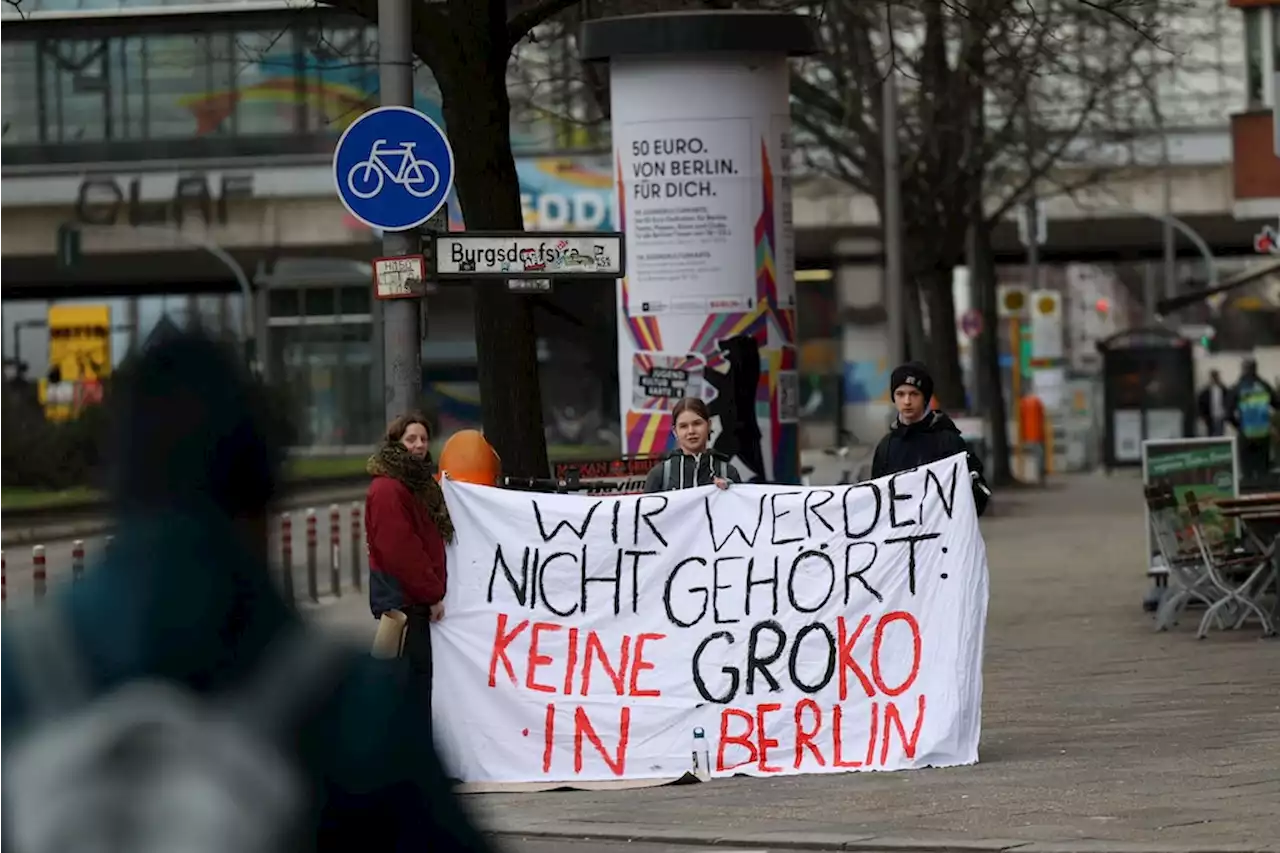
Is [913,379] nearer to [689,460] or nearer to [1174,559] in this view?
[689,460]

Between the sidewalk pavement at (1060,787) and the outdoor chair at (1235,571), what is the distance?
0.81 feet

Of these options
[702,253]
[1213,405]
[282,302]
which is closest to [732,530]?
[702,253]

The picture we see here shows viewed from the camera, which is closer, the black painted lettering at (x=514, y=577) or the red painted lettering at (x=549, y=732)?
the red painted lettering at (x=549, y=732)

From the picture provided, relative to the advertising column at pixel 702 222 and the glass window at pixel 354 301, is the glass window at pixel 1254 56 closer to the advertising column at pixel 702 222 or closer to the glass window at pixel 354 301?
the advertising column at pixel 702 222

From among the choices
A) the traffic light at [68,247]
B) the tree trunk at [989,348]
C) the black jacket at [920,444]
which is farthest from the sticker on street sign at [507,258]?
the traffic light at [68,247]

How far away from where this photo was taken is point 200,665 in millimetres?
2506

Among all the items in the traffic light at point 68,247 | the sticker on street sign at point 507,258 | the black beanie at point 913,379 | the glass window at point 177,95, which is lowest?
the black beanie at point 913,379

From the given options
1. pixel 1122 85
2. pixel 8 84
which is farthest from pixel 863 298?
pixel 1122 85

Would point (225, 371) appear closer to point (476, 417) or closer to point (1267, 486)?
point (1267, 486)

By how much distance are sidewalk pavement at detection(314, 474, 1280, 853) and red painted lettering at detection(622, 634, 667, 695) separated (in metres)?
0.44

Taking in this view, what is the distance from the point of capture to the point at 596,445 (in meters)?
64.0

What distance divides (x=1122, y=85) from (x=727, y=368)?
22548mm

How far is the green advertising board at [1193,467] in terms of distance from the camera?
17.7m

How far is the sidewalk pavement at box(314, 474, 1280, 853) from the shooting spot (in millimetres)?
8828
